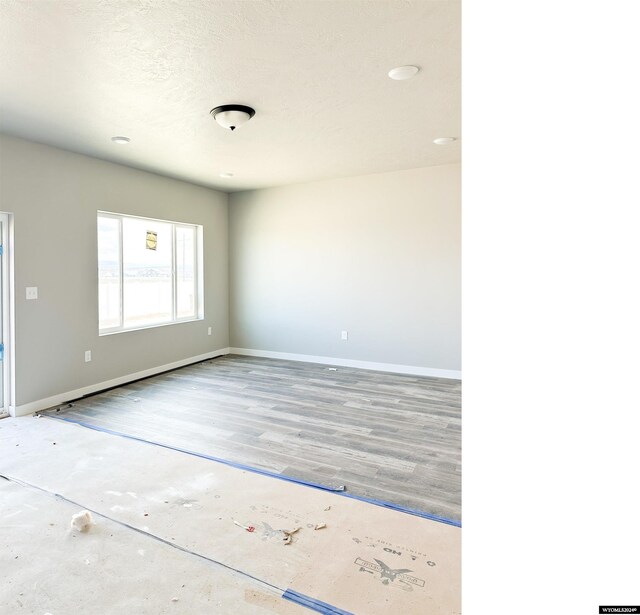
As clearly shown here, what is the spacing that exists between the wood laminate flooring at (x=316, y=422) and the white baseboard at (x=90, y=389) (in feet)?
0.40

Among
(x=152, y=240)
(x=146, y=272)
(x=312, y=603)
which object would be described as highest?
(x=152, y=240)

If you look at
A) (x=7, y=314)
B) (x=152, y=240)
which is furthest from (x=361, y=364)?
(x=7, y=314)

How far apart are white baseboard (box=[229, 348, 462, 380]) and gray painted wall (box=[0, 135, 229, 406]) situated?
4.86 ft

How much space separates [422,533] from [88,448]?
249 centimetres

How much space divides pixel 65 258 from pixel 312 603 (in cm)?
402

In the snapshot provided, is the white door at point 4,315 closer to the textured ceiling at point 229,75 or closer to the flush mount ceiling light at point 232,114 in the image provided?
the textured ceiling at point 229,75

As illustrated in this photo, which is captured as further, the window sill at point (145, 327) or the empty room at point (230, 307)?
the window sill at point (145, 327)

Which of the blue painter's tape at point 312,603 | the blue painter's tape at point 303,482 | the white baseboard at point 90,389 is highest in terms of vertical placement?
the white baseboard at point 90,389

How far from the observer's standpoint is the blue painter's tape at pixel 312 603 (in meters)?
1.51

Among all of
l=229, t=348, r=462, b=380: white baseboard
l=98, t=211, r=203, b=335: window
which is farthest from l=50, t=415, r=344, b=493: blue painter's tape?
l=229, t=348, r=462, b=380: white baseboard

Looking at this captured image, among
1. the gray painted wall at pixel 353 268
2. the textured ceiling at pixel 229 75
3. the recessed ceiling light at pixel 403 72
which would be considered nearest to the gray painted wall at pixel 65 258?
the textured ceiling at pixel 229 75

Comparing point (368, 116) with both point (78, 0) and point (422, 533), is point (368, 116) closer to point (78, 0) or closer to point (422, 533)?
point (78, 0)

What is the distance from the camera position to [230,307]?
653cm

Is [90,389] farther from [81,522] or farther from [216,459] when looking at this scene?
[81,522]
